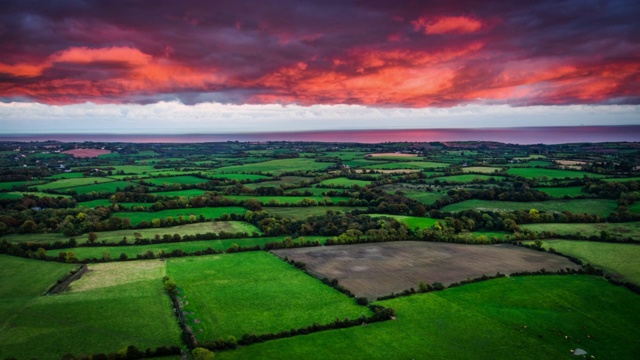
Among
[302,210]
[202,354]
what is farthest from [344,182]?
[202,354]

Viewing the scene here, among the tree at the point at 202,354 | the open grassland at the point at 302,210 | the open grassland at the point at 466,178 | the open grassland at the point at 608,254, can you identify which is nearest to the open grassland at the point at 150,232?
the open grassland at the point at 302,210

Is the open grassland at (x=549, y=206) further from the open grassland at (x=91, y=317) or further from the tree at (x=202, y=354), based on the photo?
the tree at (x=202, y=354)

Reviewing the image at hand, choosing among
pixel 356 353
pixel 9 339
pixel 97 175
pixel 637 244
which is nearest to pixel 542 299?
pixel 356 353

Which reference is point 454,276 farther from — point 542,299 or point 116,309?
point 116,309

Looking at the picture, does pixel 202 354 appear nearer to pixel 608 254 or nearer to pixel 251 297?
pixel 251 297

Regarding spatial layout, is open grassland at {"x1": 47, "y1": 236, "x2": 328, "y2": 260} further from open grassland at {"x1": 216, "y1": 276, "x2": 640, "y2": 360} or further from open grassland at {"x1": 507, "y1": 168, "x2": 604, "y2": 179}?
open grassland at {"x1": 507, "y1": 168, "x2": 604, "y2": 179}
